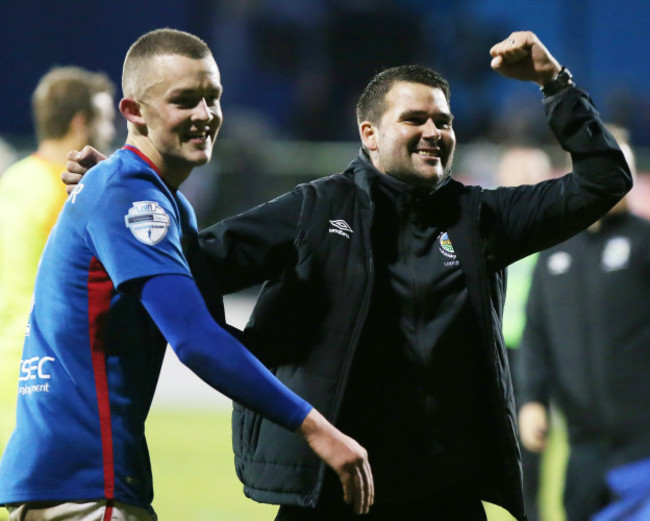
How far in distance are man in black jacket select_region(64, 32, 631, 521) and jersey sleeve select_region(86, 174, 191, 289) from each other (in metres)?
0.64

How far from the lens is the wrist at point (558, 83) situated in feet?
12.5

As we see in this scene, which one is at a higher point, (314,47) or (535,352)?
(314,47)

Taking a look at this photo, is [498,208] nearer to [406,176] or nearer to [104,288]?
[406,176]

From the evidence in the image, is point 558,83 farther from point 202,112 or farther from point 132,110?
point 132,110

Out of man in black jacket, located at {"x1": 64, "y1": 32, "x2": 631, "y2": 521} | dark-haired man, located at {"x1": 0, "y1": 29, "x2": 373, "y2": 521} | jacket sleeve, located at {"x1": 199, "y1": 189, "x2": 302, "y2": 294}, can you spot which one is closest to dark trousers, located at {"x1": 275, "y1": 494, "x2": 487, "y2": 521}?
man in black jacket, located at {"x1": 64, "y1": 32, "x2": 631, "y2": 521}

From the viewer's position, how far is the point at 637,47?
23.1 m

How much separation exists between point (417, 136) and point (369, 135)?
9.8 inches

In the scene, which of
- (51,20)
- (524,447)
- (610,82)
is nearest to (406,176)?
(524,447)

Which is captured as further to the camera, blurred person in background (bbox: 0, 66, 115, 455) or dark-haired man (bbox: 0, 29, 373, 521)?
blurred person in background (bbox: 0, 66, 115, 455)

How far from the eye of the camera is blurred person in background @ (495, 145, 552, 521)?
652 cm

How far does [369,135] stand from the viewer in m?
4.04

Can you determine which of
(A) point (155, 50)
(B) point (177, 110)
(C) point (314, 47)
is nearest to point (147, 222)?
(B) point (177, 110)

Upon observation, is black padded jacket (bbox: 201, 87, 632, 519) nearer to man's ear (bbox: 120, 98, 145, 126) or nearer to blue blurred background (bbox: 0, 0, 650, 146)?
man's ear (bbox: 120, 98, 145, 126)

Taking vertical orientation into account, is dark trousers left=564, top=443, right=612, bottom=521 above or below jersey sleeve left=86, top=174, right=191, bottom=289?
below
